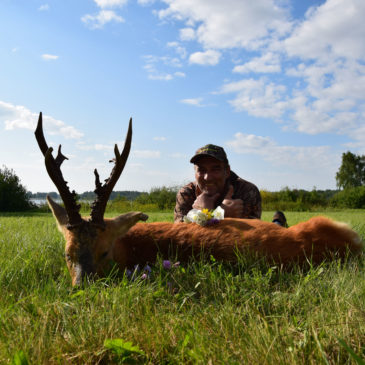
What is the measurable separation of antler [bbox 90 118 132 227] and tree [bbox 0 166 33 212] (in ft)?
79.4

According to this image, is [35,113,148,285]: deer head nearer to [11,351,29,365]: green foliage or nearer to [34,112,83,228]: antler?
[34,112,83,228]: antler

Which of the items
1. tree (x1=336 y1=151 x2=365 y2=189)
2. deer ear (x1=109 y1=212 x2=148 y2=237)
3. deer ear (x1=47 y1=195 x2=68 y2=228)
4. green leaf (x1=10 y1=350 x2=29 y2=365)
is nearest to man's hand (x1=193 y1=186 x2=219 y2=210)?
deer ear (x1=109 y1=212 x2=148 y2=237)

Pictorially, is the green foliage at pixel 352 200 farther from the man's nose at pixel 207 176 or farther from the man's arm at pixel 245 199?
the man's nose at pixel 207 176

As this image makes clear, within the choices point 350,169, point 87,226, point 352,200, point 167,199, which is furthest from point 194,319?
Answer: point 350,169

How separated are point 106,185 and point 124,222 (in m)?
0.50

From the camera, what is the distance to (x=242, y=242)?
389 cm

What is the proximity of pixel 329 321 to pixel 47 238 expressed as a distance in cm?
415

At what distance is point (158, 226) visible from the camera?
4293 millimetres

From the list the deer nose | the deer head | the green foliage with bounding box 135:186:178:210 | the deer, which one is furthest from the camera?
the green foliage with bounding box 135:186:178:210

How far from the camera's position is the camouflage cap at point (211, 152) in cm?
526

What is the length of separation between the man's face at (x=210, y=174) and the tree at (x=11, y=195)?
76.0 feet

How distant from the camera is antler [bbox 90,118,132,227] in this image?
367 cm

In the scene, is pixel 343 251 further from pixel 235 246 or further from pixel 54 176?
pixel 54 176

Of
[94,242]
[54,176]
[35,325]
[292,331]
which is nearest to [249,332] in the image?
[292,331]
